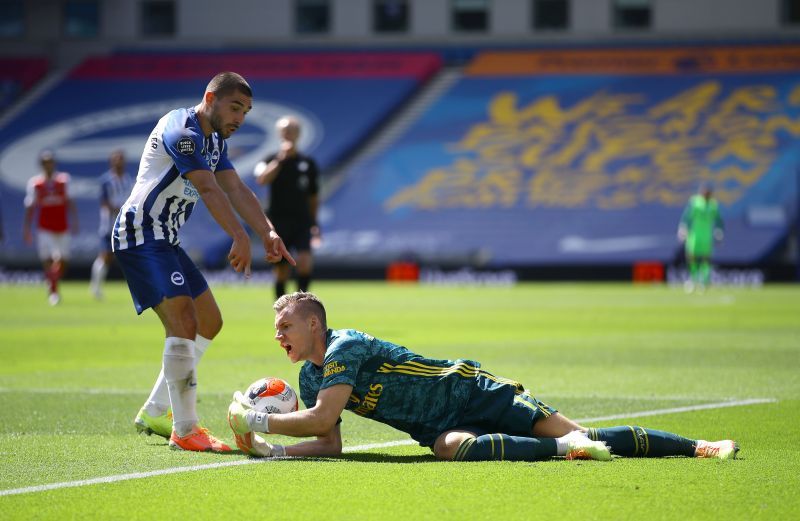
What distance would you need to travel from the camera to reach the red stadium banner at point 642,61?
39.9 meters

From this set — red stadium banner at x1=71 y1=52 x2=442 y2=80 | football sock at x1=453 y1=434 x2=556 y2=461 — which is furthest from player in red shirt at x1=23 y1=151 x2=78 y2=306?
football sock at x1=453 y1=434 x2=556 y2=461

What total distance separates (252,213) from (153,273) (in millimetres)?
636

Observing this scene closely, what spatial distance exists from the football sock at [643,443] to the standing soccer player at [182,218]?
1962mm

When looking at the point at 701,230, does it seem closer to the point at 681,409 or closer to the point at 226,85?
the point at 681,409

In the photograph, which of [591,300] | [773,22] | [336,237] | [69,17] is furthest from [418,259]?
[69,17]

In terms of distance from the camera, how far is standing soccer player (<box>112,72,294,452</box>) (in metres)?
7.20

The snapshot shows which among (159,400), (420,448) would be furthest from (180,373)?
(420,448)

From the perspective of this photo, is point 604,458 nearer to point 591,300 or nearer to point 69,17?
point 591,300

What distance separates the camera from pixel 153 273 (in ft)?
24.3

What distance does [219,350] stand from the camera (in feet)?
47.6

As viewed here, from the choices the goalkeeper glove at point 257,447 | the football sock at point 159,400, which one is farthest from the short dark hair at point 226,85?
the goalkeeper glove at point 257,447

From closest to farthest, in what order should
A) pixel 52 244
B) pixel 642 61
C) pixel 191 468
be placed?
1. pixel 191 468
2. pixel 52 244
3. pixel 642 61

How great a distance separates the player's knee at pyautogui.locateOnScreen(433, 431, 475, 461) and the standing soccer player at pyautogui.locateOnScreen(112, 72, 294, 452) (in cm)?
122

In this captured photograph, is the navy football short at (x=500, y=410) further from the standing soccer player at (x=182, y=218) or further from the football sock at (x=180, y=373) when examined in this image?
the football sock at (x=180, y=373)
